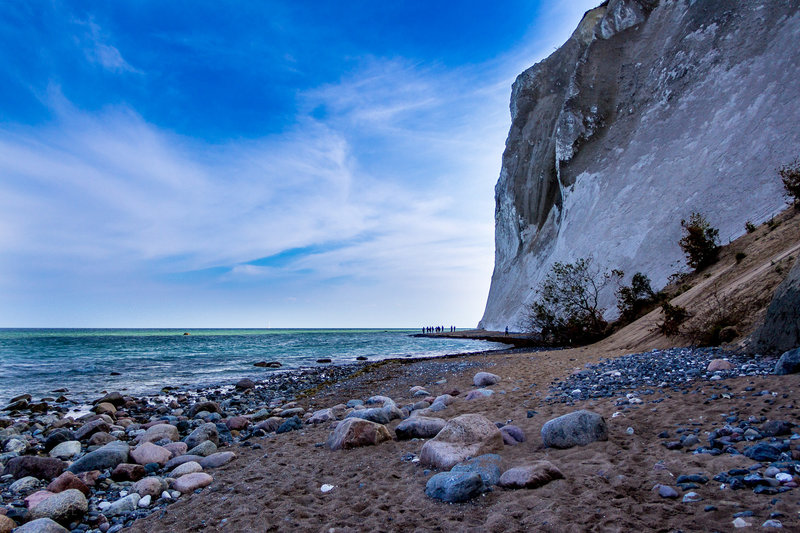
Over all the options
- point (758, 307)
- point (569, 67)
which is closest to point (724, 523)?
point (758, 307)

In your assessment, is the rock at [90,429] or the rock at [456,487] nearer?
the rock at [456,487]

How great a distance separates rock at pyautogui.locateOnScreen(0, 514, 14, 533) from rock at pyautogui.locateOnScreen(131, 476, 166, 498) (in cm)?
90

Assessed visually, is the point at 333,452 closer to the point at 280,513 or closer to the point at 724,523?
the point at 280,513

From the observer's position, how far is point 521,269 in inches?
1865

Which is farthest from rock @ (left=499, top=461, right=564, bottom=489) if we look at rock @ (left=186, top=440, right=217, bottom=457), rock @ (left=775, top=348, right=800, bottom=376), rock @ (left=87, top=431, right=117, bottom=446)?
rock @ (left=87, top=431, right=117, bottom=446)

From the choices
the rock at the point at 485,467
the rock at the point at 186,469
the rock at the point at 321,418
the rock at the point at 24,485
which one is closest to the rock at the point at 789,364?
the rock at the point at 485,467

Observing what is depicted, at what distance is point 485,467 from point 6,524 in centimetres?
510

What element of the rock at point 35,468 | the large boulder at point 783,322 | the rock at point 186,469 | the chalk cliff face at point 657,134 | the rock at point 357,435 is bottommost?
the rock at point 35,468

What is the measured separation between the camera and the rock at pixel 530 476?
13.0 ft

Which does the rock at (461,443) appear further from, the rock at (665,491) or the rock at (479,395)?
the rock at (479,395)

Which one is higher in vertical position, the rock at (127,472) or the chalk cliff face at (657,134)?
the chalk cliff face at (657,134)

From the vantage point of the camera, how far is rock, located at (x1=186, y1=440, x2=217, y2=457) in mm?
7012

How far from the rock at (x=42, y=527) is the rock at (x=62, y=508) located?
11.4 inches

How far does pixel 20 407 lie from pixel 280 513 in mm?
13370
